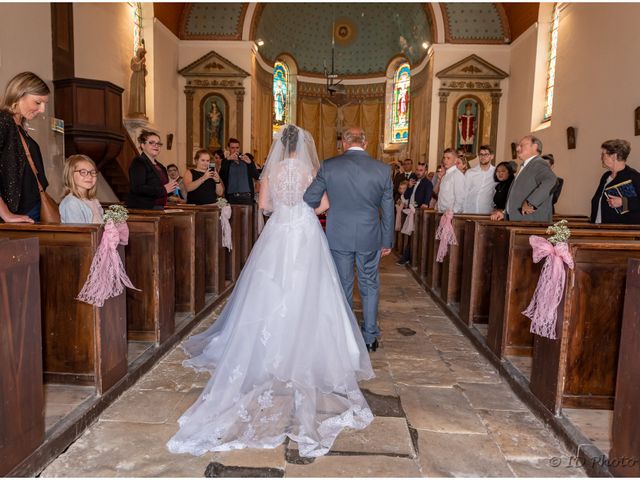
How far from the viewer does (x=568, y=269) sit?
2510mm

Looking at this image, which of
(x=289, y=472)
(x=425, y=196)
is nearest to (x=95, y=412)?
(x=289, y=472)

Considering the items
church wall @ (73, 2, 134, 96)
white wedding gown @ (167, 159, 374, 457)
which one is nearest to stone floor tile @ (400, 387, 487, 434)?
white wedding gown @ (167, 159, 374, 457)

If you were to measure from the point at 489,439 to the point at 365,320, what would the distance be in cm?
138

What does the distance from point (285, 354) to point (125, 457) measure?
990mm

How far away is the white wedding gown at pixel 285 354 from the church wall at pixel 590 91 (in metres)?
5.42

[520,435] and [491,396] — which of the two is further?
[491,396]

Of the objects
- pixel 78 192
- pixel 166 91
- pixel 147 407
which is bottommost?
pixel 147 407

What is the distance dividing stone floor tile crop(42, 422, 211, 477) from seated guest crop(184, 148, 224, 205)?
3395 mm

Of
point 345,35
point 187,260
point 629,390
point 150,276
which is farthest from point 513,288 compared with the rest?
point 345,35

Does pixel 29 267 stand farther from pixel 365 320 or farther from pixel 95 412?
pixel 365 320

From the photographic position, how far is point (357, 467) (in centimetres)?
209

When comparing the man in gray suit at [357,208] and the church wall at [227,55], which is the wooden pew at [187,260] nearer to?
the man in gray suit at [357,208]

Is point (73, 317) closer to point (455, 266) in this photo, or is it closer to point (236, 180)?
point (455, 266)

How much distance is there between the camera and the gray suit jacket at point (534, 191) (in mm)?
4066
